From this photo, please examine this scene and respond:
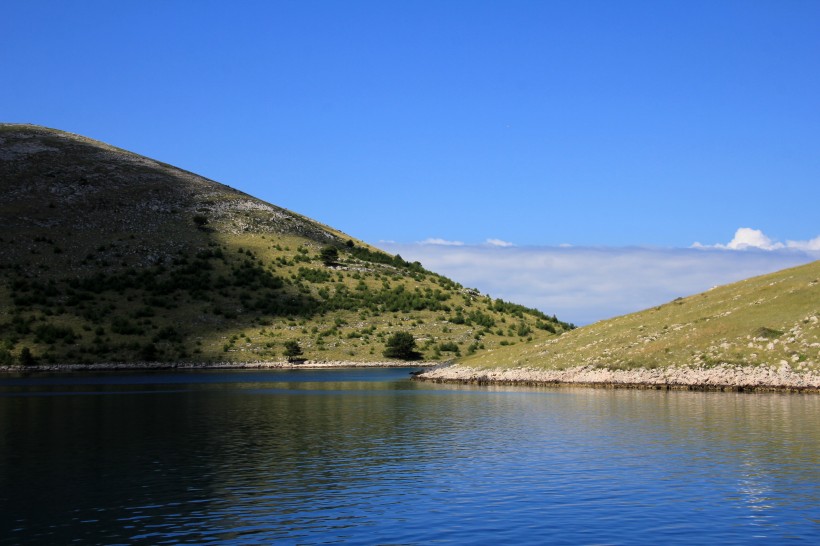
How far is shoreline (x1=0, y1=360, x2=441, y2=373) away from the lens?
387 feet

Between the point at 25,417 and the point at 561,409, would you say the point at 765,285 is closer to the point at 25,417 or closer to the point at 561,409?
the point at 561,409

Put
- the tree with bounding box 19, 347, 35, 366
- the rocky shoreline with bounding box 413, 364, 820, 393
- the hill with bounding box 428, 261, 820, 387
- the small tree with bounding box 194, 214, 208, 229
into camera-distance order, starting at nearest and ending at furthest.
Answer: the rocky shoreline with bounding box 413, 364, 820, 393, the hill with bounding box 428, 261, 820, 387, the tree with bounding box 19, 347, 35, 366, the small tree with bounding box 194, 214, 208, 229

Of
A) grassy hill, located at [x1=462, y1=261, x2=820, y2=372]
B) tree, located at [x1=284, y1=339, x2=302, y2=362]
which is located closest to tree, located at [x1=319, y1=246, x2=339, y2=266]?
tree, located at [x1=284, y1=339, x2=302, y2=362]

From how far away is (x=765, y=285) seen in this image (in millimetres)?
85750

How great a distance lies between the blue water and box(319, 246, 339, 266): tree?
4139 inches

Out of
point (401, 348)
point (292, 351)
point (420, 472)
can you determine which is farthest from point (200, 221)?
point (420, 472)

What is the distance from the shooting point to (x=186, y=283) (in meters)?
148

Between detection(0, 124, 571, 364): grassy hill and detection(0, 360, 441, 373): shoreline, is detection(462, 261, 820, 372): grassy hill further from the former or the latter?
detection(0, 124, 571, 364): grassy hill

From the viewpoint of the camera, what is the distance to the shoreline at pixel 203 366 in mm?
117844

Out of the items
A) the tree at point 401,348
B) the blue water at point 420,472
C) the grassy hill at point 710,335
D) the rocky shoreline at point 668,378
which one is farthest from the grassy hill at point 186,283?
the blue water at point 420,472

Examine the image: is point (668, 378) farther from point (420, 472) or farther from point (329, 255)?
point (329, 255)

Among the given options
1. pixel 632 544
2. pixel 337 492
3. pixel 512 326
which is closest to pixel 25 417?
pixel 337 492

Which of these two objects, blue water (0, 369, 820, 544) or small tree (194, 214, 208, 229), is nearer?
blue water (0, 369, 820, 544)

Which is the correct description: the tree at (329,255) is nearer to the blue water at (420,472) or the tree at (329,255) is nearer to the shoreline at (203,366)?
Result: the shoreline at (203,366)
